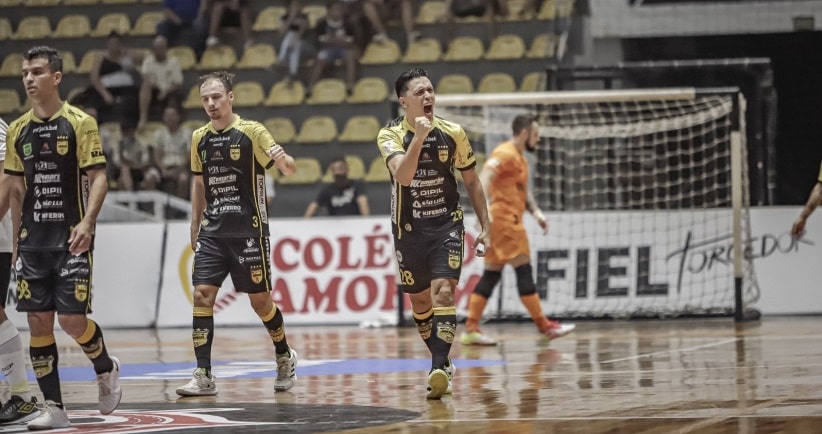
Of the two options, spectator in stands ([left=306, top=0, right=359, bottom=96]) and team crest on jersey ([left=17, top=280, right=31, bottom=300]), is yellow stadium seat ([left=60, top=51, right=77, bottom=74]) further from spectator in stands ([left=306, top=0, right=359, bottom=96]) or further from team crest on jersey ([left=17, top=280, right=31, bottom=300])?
team crest on jersey ([left=17, top=280, right=31, bottom=300])

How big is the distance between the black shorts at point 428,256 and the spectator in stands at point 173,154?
12741mm

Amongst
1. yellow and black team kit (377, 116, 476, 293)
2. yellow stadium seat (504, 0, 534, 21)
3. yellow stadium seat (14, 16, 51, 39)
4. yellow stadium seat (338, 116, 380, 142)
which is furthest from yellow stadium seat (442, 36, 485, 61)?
yellow and black team kit (377, 116, 476, 293)

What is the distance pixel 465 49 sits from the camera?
23250mm

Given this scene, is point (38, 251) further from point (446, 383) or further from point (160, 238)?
point (160, 238)

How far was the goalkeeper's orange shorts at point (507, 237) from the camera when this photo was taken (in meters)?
14.1

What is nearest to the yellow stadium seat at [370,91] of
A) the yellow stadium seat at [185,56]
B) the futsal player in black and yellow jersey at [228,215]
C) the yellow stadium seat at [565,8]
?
the yellow stadium seat at [185,56]

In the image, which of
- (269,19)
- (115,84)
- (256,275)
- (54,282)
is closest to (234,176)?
(256,275)

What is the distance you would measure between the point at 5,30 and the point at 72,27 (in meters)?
1.33

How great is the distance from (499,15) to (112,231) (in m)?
8.21

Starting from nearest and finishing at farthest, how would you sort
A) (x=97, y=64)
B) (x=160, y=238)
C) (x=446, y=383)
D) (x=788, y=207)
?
(x=446, y=383) < (x=788, y=207) < (x=160, y=238) < (x=97, y=64)

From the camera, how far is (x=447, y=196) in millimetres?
9242

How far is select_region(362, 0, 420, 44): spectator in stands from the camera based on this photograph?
23375 mm

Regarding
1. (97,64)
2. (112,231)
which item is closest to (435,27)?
(97,64)

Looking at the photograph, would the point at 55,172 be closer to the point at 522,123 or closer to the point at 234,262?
the point at 234,262
